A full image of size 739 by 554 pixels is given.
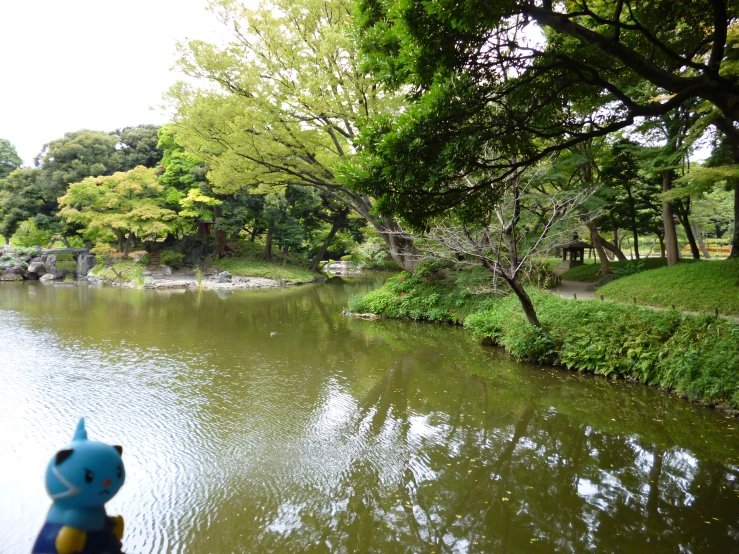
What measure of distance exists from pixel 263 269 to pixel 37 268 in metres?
13.7

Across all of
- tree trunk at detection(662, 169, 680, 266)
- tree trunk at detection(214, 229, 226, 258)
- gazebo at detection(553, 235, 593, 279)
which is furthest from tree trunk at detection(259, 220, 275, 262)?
tree trunk at detection(662, 169, 680, 266)

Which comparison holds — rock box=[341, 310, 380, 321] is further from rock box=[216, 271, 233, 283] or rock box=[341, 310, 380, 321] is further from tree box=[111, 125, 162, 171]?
tree box=[111, 125, 162, 171]

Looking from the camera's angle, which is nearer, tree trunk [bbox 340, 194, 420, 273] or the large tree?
the large tree

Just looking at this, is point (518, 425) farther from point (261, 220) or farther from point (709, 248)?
point (709, 248)

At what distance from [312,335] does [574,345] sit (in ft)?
22.3

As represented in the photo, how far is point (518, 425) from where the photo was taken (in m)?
6.18

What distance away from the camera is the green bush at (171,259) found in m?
27.2

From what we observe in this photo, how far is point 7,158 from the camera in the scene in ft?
109

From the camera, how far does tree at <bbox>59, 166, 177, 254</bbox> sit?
2458 centimetres

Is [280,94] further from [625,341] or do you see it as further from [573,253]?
[573,253]

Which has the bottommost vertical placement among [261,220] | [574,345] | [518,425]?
[518,425]

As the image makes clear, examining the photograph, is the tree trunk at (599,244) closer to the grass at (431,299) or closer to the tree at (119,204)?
the grass at (431,299)

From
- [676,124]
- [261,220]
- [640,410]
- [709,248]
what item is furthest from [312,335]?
[709,248]

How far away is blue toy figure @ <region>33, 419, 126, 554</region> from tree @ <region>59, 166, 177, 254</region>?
84.8 feet
